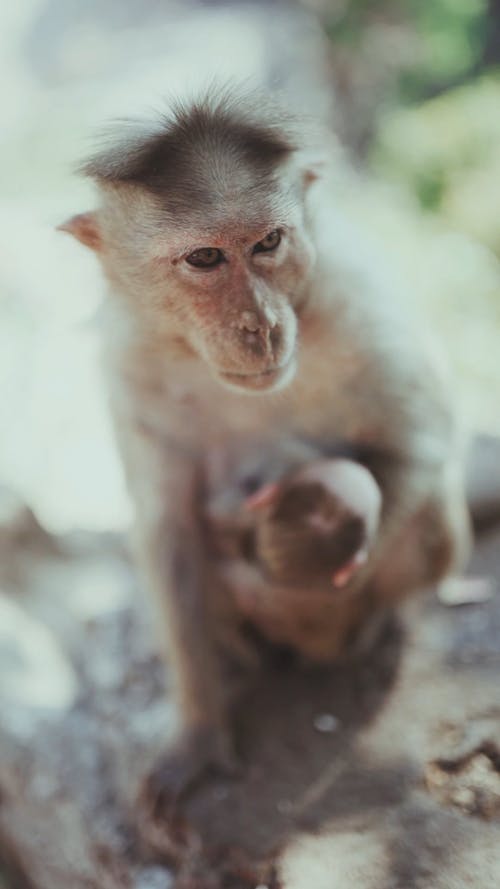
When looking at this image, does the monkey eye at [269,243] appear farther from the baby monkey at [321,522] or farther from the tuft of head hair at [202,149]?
the baby monkey at [321,522]

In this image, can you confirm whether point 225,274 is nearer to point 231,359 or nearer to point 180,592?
point 231,359

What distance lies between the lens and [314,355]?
2742 mm

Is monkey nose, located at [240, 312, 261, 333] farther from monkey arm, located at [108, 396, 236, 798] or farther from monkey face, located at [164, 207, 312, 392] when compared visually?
monkey arm, located at [108, 396, 236, 798]

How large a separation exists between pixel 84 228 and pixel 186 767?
1653 mm

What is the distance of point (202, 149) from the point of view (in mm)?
2174

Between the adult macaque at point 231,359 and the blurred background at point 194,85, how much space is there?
9.4 inches

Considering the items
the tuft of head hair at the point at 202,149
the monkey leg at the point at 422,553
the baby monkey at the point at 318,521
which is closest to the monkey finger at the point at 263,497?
the baby monkey at the point at 318,521

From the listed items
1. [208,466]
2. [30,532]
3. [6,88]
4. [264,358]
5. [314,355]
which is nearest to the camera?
[264,358]

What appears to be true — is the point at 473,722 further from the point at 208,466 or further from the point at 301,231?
the point at 301,231

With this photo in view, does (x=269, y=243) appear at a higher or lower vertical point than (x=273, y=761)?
higher

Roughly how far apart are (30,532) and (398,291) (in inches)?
87.6

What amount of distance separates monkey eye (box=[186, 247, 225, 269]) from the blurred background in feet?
1.38

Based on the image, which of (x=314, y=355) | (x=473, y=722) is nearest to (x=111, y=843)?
(x=473, y=722)

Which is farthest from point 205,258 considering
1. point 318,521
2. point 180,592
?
point 180,592
